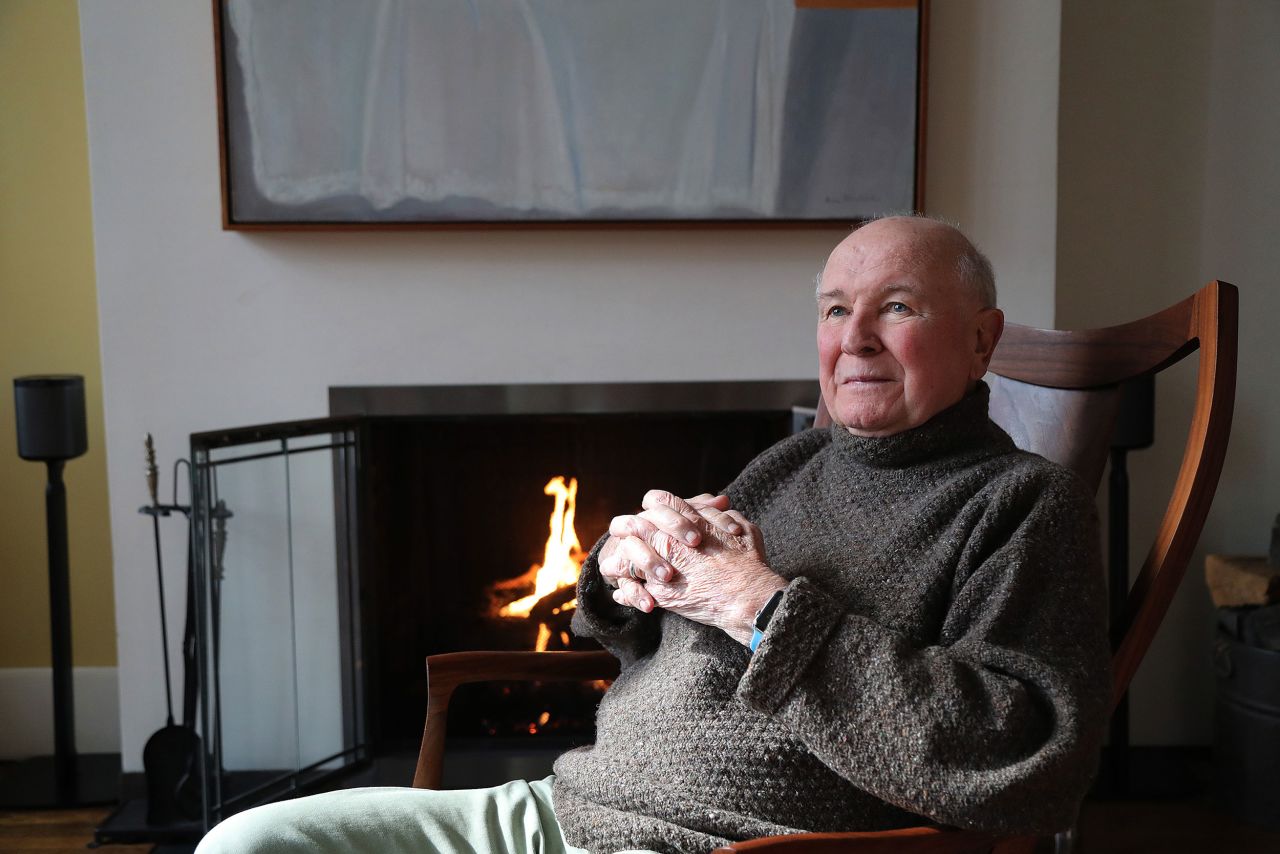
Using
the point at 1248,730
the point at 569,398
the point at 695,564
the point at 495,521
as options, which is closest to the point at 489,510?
the point at 495,521

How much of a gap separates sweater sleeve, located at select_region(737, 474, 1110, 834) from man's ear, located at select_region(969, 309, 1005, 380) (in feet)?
0.90

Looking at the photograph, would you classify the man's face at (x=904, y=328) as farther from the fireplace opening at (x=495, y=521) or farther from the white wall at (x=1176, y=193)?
the white wall at (x=1176, y=193)

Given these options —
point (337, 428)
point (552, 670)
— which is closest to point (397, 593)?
point (337, 428)

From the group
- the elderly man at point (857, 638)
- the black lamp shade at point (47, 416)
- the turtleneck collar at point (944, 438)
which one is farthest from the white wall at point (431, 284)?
the turtleneck collar at point (944, 438)

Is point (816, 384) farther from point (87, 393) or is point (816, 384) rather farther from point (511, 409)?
point (87, 393)

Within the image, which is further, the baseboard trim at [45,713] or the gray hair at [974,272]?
the baseboard trim at [45,713]

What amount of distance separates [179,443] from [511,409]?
72 centimetres

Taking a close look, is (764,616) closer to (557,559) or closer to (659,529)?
(659,529)

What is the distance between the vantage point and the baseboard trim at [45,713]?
2807mm

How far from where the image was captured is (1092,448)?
1.46 m

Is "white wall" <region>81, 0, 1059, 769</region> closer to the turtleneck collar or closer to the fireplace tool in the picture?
the fireplace tool

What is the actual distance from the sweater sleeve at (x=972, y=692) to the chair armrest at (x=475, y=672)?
477mm

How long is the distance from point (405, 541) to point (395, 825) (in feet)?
4.61

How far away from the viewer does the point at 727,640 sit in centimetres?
123
